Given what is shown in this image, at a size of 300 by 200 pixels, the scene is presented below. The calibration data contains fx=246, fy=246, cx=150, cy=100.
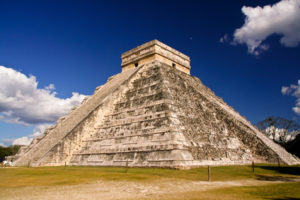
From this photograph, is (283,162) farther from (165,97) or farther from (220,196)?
(220,196)

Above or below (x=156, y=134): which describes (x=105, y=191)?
below

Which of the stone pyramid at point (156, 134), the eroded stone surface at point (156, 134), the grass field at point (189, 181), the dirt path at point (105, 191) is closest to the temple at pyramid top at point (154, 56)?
the stone pyramid at point (156, 134)

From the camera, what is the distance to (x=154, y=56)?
19.8 m

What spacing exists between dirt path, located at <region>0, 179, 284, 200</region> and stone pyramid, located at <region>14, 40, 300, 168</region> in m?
3.28

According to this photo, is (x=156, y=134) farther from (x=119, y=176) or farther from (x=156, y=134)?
(x=119, y=176)

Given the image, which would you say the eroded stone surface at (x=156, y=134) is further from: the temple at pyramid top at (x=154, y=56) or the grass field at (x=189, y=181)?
the temple at pyramid top at (x=154, y=56)

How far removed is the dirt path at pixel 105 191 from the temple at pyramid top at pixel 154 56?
13529 mm

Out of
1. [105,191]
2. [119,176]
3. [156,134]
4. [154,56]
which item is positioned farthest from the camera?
[154,56]

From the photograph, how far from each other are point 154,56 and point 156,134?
926 centimetres

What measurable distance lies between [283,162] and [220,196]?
34.7 feet

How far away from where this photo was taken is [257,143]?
15.3 meters

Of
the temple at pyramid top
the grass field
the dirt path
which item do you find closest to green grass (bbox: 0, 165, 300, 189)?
Result: the grass field

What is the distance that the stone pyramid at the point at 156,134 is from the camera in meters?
11.8

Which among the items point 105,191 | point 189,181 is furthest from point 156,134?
point 105,191
